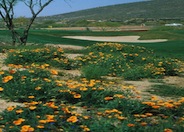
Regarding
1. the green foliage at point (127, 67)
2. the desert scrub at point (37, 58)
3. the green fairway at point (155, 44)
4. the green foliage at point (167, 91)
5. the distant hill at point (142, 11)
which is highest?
the distant hill at point (142, 11)

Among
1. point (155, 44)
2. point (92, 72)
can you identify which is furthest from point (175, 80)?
point (155, 44)

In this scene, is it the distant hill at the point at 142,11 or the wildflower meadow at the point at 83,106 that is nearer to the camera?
the wildflower meadow at the point at 83,106

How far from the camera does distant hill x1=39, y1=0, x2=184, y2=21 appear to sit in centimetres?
13325

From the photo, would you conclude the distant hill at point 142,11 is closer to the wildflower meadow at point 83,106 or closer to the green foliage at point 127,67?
the green foliage at point 127,67

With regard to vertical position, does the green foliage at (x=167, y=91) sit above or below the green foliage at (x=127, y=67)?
below

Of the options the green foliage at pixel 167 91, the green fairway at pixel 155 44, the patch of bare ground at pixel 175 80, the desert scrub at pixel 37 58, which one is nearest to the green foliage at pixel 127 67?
the patch of bare ground at pixel 175 80

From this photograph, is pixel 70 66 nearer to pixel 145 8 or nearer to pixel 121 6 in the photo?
pixel 145 8

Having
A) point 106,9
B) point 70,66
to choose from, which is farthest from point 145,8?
point 70,66

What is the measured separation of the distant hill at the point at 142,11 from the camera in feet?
437

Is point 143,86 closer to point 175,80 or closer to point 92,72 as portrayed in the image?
point 92,72

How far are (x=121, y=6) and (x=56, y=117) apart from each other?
172397 millimetres

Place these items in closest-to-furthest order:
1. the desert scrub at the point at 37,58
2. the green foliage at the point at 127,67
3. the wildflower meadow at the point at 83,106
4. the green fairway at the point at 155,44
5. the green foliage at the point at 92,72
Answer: the wildflower meadow at the point at 83,106 → the green foliage at the point at 92,72 → the green foliage at the point at 127,67 → the desert scrub at the point at 37,58 → the green fairway at the point at 155,44

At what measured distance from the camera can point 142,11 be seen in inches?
5891

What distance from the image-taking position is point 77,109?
5766mm
